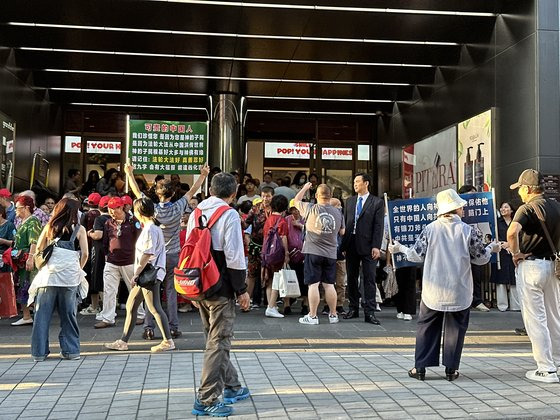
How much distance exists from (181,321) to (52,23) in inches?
274

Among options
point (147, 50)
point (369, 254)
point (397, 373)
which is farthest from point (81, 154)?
point (397, 373)

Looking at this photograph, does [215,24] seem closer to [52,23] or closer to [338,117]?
[52,23]

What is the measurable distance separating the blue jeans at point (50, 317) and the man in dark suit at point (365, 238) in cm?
405

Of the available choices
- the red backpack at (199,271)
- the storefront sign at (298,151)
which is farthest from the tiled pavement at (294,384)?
the storefront sign at (298,151)

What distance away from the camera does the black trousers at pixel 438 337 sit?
5.75 meters

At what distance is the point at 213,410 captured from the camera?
182 inches

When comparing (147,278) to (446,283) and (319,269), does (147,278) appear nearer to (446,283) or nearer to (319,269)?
(319,269)

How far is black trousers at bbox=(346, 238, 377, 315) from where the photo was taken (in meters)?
9.04

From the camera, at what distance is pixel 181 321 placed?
932 cm

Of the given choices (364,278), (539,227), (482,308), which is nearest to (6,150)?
(364,278)

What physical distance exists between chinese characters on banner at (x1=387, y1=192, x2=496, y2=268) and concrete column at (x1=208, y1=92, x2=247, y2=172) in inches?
328

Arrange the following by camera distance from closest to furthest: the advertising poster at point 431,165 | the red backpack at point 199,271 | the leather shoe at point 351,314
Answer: the red backpack at point 199,271 → the leather shoe at point 351,314 → the advertising poster at point 431,165

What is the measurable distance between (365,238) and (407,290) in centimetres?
115

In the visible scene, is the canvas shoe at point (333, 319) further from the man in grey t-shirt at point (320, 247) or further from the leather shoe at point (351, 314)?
the leather shoe at point (351, 314)
